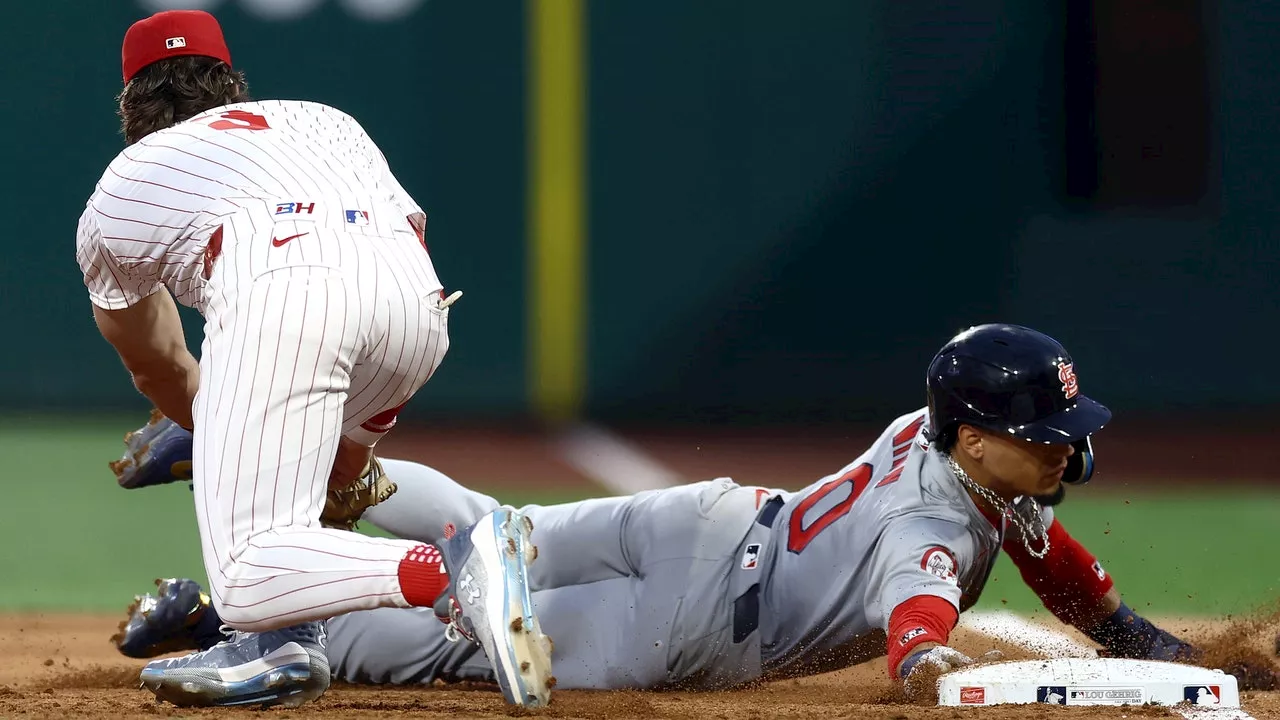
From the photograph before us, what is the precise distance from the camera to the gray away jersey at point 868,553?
301 cm

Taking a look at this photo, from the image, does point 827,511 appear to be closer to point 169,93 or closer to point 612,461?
point 169,93

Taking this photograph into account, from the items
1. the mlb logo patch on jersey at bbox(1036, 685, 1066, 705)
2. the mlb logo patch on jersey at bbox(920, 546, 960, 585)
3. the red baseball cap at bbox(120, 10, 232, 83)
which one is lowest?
the mlb logo patch on jersey at bbox(1036, 685, 1066, 705)

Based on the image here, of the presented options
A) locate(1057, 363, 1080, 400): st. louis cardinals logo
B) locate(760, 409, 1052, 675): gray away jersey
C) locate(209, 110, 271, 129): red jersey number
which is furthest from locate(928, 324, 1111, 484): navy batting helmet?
locate(209, 110, 271, 129): red jersey number

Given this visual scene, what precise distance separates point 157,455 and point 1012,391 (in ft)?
6.38

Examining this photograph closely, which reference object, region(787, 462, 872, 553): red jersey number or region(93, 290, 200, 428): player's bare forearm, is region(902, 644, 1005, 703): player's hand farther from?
region(93, 290, 200, 428): player's bare forearm

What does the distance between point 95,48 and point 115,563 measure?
4686 millimetres

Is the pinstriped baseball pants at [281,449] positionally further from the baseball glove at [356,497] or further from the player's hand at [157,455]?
the player's hand at [157,455]

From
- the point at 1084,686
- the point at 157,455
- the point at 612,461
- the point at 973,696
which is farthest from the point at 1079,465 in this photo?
the point at 612,461

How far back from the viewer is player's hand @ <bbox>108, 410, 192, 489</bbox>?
3.68 meters

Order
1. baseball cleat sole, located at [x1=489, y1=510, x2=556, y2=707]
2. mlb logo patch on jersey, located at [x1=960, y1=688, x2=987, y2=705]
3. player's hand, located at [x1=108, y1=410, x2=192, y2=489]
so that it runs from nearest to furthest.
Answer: baseball cleat sole, located at [x1=489, y1=510, x2=556, y2=707] → mlb logo patch on jersey, located at [x1=960, y1=688, x2=987, y2=705] → player's hand, located at [x1=108, y1=410, x2=192, y2=489]

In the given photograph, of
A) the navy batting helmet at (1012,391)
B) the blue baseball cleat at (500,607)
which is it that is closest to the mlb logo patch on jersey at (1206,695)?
the navy batting helmet at (1012,391)

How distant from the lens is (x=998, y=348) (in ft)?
10.4

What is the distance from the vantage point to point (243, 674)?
116 inches

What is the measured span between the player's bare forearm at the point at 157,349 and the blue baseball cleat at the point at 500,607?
2.95 feet
